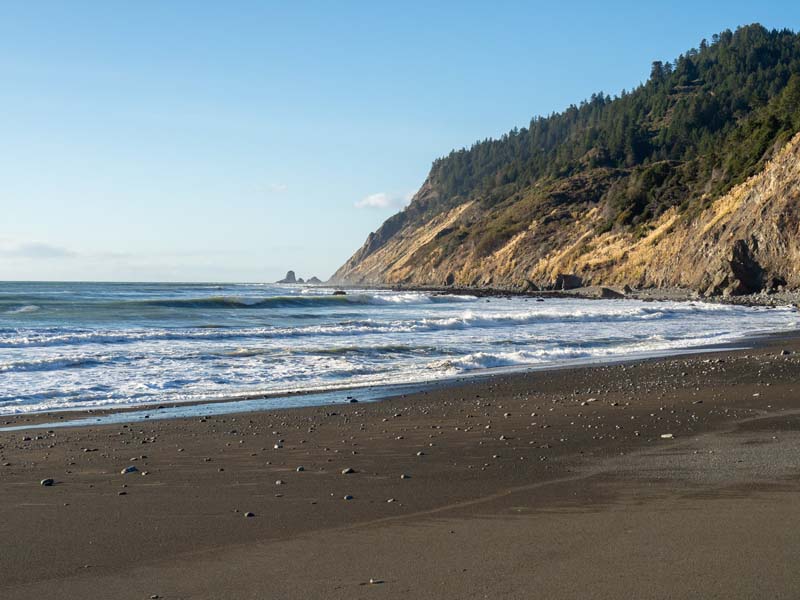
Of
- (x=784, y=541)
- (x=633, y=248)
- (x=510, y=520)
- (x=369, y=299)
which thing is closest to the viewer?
(x=784, y=541)

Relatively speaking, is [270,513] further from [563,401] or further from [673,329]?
[673,329]

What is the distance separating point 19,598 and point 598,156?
4293 inches

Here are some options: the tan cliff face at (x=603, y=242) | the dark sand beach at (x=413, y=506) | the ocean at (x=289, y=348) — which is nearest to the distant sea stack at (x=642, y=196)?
the tan cliff face at (x=603, y=242)

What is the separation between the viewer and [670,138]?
100562mm

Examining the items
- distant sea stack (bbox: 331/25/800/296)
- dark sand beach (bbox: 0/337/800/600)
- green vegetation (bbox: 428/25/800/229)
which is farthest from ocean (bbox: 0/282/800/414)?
green vegetation (bbox: 428/25/800/229)

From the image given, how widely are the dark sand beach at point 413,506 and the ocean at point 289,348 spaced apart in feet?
11.7

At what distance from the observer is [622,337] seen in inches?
972

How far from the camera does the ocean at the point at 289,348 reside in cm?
1410

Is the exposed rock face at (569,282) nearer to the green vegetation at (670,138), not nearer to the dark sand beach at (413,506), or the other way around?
the green vegetation at (670,138)

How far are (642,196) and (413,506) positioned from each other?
2957 inches

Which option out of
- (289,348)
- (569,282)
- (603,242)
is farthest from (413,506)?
(603,242)

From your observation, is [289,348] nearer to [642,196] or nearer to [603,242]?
[603,242]

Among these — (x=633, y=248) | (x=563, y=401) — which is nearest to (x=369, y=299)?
(x=633, y=248)

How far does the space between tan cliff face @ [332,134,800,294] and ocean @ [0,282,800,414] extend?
978 cm
